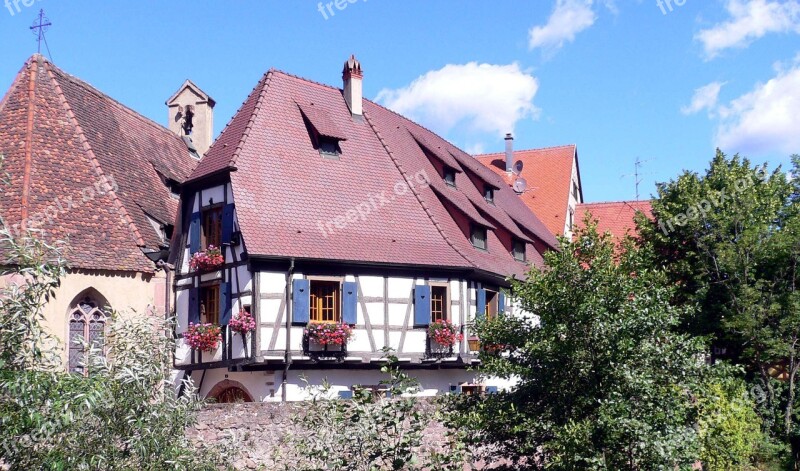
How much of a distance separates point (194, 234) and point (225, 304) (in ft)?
6.88

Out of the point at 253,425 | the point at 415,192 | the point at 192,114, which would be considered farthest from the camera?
the point at 192,114

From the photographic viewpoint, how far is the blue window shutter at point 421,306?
20828 millimetres

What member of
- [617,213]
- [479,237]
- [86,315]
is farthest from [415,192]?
[617,213]

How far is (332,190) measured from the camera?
2173cm

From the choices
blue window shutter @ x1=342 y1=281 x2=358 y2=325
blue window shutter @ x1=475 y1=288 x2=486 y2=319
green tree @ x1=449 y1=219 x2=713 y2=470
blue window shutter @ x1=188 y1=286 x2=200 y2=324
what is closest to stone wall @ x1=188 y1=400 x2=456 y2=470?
green tree @ x1=449 y1=219 x2=713 y2=470

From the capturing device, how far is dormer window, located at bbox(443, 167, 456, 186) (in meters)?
26.7

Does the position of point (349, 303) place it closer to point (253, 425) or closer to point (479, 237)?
point (253, 425)

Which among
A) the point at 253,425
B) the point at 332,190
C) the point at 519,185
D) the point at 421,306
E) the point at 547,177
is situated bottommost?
the point at 253,425

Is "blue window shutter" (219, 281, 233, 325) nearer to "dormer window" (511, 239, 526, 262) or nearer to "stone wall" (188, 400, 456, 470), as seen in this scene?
"stone wall" (188, 400, 456, 470)

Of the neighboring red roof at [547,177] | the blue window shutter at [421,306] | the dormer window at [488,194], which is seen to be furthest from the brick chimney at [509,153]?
the blue window shutter at [421,306]

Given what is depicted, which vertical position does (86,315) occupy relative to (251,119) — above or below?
below

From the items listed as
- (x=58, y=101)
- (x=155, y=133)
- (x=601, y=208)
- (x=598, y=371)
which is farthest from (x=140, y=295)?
(x=601, y=208)

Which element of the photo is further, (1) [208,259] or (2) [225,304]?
(1) [208,259]

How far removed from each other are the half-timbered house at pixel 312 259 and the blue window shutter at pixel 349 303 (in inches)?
1.0
